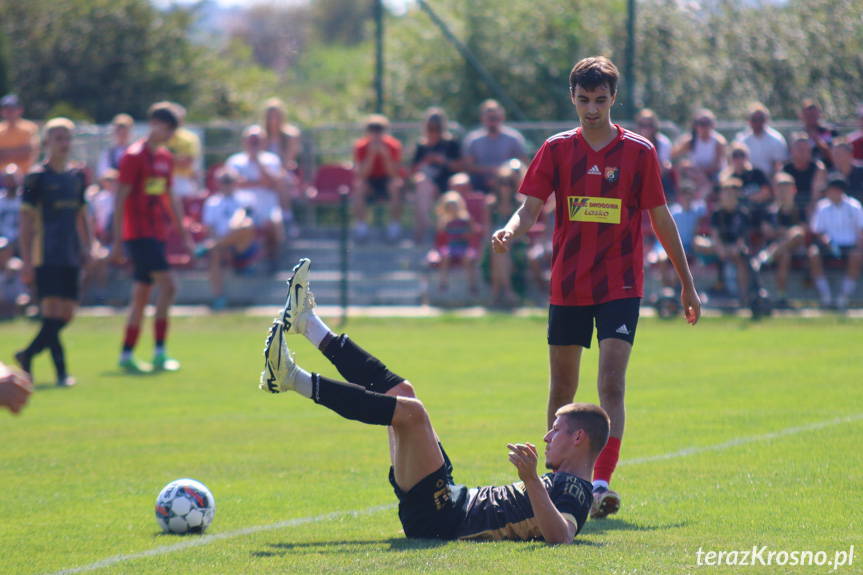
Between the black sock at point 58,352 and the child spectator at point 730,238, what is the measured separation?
28.2 ft

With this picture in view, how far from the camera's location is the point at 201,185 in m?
19.1

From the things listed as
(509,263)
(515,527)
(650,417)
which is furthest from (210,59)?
(515,527)

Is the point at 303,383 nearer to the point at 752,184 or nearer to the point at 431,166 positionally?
the point at 752,184

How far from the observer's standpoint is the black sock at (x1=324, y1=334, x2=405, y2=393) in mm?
5627

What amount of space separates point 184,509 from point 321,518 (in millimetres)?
709

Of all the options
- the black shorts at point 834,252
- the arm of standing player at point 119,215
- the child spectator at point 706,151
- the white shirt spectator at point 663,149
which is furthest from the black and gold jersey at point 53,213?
the black shorts at point 834,252

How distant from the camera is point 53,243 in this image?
10.9 m

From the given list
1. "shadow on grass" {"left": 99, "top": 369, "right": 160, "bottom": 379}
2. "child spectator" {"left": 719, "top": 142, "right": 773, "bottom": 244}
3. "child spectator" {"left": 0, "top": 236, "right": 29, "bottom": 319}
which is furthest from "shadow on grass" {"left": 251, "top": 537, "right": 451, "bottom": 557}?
"child spectator" {"left": 0, "top": 236, "right": 29, "bottom": 319}

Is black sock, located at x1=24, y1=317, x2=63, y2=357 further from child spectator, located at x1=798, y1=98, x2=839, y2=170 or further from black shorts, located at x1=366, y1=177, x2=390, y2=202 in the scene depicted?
child spectator, located at x1=798, y1=98, x2=839, y2=170

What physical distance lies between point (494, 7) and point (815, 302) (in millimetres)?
15285

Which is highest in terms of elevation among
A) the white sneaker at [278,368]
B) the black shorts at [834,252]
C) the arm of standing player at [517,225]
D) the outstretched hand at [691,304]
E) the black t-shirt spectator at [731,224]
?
the arm of standing player at [517,225]

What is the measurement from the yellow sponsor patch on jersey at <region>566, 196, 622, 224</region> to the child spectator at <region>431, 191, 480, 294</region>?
9882mm

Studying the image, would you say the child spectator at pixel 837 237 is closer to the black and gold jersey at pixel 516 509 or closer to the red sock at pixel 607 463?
the red sock at pixel 607 463

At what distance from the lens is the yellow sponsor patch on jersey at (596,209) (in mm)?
5742
